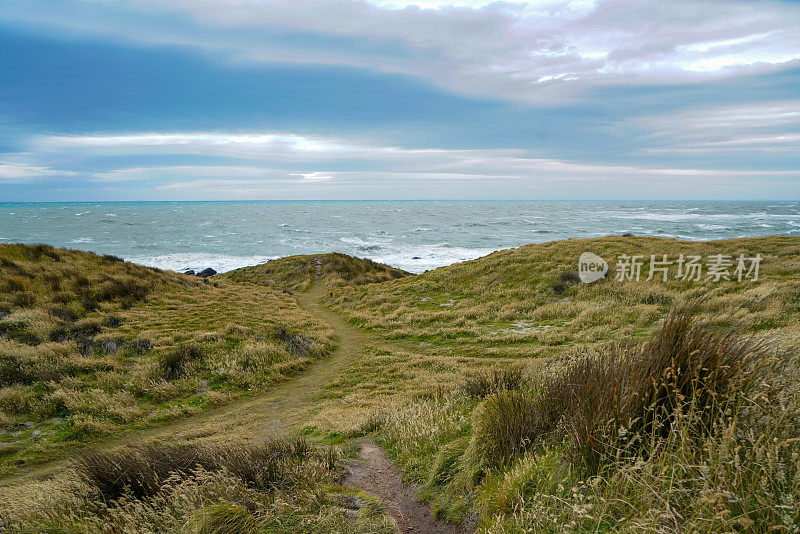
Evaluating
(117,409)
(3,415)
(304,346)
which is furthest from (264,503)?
(304,346)

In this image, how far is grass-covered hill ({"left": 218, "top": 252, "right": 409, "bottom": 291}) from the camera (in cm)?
3784

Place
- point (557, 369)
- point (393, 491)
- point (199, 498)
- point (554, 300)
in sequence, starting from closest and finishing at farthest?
point (199, 498) < point (393, 491) < point (557, 369) < point (554, 300)

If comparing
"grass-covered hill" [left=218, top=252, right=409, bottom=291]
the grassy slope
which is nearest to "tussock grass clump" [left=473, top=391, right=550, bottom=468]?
the grassy slope

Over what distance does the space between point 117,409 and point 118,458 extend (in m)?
6.70

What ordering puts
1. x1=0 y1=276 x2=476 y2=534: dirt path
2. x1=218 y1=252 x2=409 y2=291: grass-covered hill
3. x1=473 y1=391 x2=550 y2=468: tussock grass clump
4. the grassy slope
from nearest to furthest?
the grassy slope, x1=473 y1=391 x2=550 y2=468: tussock grass clump, x1=0 y1=276 x2=476 y2=534: dirt path, x1=218 y1=252 x2=409 y2=291: grass-covered hill

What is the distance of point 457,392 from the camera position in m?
8.59

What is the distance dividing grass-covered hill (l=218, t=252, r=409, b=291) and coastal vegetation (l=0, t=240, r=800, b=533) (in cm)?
823

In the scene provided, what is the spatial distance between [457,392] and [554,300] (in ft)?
44.1

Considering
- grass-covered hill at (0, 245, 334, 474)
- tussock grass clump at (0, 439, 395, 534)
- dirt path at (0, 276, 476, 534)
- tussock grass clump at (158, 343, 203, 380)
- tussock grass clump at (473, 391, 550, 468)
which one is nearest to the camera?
tussock grass clump at (0, 439, 395, 534)

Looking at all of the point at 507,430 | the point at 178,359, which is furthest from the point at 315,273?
the point at 507,430

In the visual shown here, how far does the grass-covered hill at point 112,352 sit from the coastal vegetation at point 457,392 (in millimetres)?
102

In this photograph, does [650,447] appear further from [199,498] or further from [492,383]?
[492,383]

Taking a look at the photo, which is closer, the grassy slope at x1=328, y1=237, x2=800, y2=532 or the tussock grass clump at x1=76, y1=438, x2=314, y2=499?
the grassy slope at x1=328, y1=237, x2=800, y2=532

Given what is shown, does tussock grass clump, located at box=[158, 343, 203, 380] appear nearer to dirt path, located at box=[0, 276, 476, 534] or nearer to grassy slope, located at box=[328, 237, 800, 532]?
dirt path, located at box=[0, 276, 476, 534]
